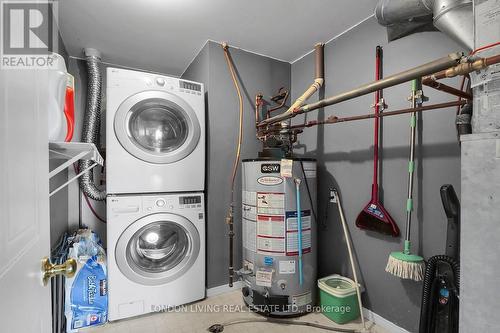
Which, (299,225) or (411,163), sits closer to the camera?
(411,163)

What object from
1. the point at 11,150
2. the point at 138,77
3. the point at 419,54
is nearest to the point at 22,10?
the point at 11,150

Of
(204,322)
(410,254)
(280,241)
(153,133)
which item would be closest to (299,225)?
(280,241)

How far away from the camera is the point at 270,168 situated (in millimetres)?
1722

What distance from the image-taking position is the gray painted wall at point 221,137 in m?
2.08

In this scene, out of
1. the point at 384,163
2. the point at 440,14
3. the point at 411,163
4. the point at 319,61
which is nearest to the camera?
the point at 440,14

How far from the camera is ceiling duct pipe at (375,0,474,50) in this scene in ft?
3.49

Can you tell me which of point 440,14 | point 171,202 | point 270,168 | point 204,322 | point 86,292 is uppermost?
point 440,14

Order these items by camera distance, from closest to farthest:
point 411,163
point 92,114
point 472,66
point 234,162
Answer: point 472,66
point 411,163
point 234,162
point 92,114

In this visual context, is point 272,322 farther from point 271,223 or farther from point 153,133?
point 153,133

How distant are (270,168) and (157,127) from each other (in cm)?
101

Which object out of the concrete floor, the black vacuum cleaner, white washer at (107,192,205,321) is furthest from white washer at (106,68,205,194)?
the black vacuum cleaner

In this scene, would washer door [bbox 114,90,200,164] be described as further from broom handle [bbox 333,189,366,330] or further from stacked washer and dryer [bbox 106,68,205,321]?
broom handle [bbox 333,189,366,330]

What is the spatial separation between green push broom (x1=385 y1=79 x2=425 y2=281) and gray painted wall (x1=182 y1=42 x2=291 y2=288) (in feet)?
4.08

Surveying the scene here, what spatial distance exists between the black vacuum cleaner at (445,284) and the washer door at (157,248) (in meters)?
1.53
